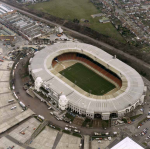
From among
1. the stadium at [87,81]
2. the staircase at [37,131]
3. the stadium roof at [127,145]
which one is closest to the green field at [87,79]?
the stadium at [87,81]

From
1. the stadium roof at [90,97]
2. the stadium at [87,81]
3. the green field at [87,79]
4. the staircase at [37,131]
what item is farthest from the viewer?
the green field at [87,79]

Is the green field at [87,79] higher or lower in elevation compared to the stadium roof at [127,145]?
lower

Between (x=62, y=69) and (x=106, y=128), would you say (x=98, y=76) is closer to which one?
(x=62, y=69)

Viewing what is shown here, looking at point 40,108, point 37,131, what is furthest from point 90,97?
point 37,131

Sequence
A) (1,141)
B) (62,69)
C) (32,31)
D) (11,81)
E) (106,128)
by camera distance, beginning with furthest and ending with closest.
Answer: (32,31), (62,69), (11,81), (106,128), (1,141)

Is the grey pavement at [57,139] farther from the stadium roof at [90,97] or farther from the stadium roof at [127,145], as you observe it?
the stadium roof at [127,145]

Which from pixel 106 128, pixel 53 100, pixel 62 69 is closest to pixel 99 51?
pixel 62 69

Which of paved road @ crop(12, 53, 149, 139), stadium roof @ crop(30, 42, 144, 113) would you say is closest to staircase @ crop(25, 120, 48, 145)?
paved road @ crop(12, 53, 149, 139)

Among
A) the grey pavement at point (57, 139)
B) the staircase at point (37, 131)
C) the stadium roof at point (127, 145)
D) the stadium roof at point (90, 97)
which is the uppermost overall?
the stadium roof at point (90, 97)
